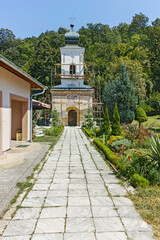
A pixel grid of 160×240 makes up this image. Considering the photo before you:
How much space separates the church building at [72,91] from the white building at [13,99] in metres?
12.0

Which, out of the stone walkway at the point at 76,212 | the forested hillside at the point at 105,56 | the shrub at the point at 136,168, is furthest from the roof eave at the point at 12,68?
the forested hillside at the point at 105,56

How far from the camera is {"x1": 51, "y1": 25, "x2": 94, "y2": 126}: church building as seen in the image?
933 inches

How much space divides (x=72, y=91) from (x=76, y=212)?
2094 centimetres

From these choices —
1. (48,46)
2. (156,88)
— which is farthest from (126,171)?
(48,46)

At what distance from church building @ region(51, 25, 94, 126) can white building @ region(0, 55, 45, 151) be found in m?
12.0

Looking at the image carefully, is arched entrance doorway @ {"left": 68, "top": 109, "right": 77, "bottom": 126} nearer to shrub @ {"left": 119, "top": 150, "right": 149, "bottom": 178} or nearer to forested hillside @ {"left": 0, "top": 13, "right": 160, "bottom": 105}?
forested hillside @ {"left": 0, "top": 13, "right": 160, "bottom": 105}

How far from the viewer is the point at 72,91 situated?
2366cm

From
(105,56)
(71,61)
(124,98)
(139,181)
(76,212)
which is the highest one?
(105,56)

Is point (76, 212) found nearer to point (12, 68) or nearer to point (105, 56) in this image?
point (12, 68)

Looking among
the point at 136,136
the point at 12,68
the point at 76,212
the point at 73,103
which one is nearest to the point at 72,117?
the point at 73,103

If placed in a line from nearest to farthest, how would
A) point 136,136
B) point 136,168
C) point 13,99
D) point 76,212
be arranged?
point 76,212, point 136,168, point 13,99, point 136,136

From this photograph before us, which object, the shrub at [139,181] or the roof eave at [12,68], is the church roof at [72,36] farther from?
the shrub at [139,181]

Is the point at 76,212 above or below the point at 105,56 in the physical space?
below

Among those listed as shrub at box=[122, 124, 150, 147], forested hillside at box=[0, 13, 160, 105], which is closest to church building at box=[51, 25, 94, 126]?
forested hillside at box=[0, 13, 160, 105]
